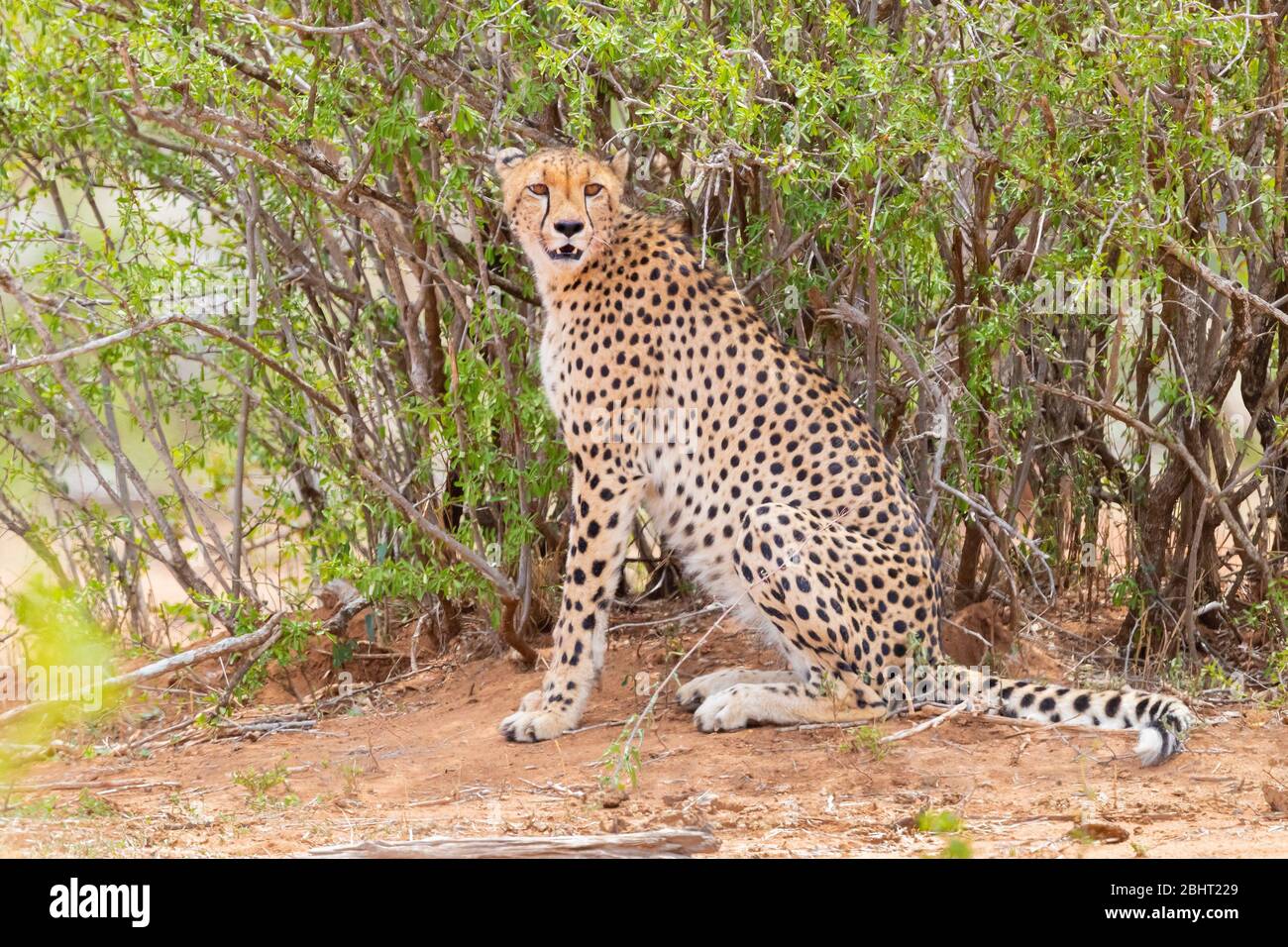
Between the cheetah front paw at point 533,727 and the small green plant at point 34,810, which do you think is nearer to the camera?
the small green plant at point 34,810

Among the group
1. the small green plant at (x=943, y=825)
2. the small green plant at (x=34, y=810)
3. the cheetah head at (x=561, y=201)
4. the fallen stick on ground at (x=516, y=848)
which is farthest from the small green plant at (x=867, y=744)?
the small green plant at (x=34, y=810)

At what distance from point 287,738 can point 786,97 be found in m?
2.92

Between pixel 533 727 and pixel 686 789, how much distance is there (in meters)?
0.78

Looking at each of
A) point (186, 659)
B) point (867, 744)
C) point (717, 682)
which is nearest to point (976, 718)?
point (867, 744)

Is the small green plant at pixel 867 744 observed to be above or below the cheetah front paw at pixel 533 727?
above

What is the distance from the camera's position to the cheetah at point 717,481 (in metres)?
4.67

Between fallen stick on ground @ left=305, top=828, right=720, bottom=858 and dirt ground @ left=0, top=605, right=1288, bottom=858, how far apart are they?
0.29 m

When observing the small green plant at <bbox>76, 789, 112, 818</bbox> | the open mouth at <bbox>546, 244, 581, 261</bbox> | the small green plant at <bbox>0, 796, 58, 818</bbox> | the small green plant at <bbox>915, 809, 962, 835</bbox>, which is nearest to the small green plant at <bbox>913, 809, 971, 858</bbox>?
the small green plant at <bbox>915, 809, 962, 835</bbox>

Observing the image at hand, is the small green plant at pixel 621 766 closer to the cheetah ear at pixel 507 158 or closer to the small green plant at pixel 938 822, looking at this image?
the small green plant at pixel 938 822

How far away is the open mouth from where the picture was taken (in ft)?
15.9

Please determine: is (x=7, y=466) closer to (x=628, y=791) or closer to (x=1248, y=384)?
(x=628, y=791)

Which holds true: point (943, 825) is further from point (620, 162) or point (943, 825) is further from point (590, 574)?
point (620, 162)

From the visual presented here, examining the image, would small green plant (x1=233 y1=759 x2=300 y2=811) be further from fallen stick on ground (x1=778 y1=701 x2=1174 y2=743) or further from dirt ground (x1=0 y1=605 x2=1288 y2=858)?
fallen stick on ground (x1=778 y1=701 x2=1174 y2=743)

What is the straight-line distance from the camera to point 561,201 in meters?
4.77
